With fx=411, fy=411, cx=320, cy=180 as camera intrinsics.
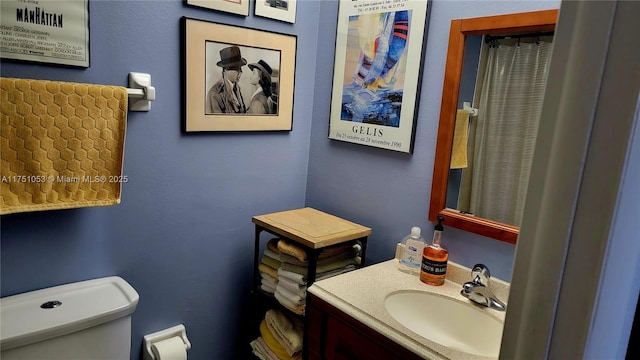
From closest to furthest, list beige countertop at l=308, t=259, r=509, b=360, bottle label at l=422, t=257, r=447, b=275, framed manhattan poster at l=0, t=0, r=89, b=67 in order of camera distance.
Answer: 1. beige countertop at l=308, t=259, r=509, b=360
2. framed manhattan poster at l=0, t=0, r=89, b=67
3. bottle label at l=422, t=257, r=447, b=275

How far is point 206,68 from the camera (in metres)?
1.54


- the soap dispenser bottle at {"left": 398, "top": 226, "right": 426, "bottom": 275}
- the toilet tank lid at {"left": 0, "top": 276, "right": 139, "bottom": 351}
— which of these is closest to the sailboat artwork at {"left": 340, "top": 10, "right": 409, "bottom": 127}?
the soap dispenser bottle at {"left": 398, "top": 226, "right": 426, "bottom": 275}

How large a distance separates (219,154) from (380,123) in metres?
0.65

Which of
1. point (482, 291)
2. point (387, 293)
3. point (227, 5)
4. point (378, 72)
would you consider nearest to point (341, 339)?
point (387, 293)

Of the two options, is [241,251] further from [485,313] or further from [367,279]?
[485,313]

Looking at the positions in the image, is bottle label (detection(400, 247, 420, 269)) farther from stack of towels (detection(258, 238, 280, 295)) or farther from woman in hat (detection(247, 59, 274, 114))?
woman in hat (detection(247, 59, 274, 114))

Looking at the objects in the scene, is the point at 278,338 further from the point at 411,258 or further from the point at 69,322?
the point at 69,322

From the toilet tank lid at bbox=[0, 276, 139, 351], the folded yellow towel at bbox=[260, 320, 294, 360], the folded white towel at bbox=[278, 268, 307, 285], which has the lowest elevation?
the folded yellow towel at bbox=[260, 320, 294, 360]

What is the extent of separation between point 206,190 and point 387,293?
2.67 feet

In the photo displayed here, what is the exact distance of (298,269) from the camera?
151cm

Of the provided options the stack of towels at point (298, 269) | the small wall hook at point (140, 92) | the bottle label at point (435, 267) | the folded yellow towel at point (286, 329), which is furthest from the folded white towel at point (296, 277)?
the small wall hook at point (140, 92)

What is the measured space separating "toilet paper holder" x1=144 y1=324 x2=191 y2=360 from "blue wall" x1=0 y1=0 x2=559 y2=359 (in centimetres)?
3

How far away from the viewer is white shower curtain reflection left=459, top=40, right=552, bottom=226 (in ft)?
3.92

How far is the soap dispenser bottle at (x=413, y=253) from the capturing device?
145 centimetres
